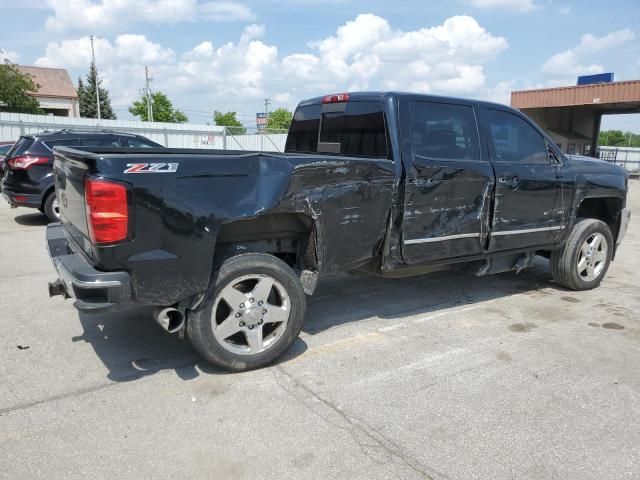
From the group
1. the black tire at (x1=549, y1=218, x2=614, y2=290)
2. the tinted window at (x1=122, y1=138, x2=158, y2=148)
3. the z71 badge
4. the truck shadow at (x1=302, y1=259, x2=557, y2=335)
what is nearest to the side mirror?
the black tire at (x1=549, y1=218, x2=614, y2=290)

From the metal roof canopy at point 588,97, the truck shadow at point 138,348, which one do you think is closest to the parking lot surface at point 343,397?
the truck shadow at point 138,348

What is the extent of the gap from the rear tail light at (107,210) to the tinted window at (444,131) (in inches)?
93.7

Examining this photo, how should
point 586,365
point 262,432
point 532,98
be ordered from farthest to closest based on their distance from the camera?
point 532,98
point 586,365
point 262,432

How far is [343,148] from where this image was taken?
4.96 meters

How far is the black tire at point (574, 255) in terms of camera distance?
5.77m

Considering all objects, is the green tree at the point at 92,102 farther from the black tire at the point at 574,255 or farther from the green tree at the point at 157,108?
the black tire at the point at 574,255

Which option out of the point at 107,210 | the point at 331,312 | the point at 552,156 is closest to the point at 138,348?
the point at 107,210

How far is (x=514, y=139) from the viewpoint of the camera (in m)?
5.19

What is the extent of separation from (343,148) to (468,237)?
1408 mm

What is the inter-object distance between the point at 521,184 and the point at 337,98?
194cm

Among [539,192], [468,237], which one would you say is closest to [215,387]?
[468,237]

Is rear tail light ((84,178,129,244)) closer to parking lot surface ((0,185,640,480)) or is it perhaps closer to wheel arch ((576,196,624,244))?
parking lot surface ((0,185,640,480))

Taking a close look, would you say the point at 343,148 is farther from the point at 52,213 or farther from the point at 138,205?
the point at 52,213

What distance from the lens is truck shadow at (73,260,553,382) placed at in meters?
3.88
